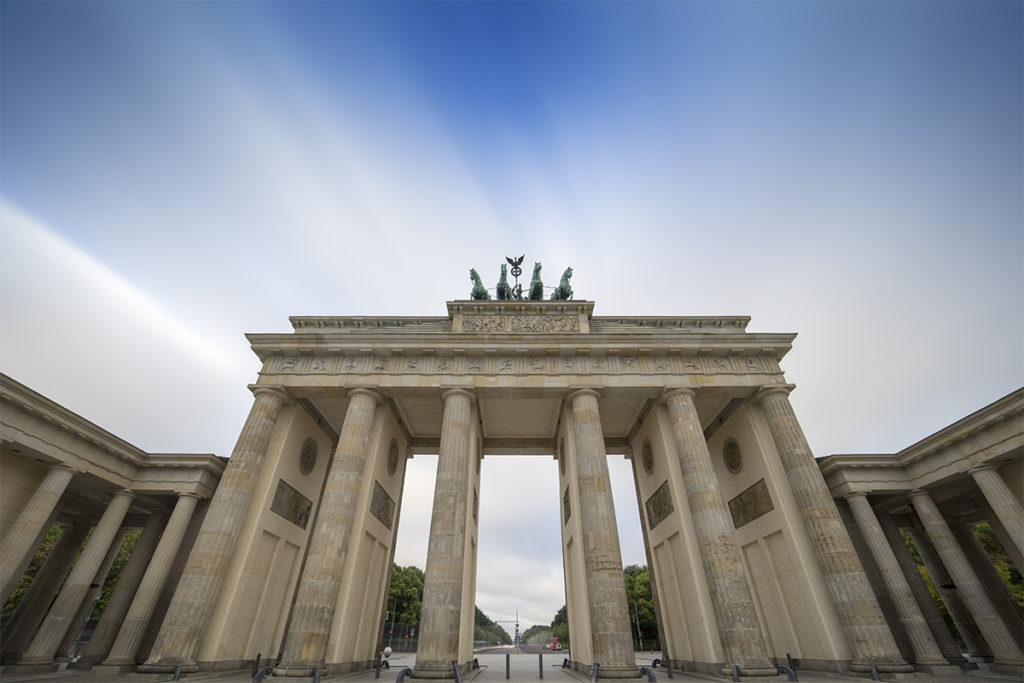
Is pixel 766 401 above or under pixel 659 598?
above

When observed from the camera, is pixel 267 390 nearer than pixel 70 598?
No

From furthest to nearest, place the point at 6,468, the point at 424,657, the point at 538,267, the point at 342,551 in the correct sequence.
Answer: the point at 538,267, the point at 6,468, the point at 342,551, the point at 424,657

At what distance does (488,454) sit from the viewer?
2606cm

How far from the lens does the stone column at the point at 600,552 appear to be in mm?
13516

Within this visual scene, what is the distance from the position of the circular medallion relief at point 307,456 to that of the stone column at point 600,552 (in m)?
12.9

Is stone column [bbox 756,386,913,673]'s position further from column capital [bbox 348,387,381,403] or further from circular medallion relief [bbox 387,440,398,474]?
circular medallion relief [bbox 387,440,398,474]

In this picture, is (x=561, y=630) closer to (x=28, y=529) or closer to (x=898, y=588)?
(x=898, y=588)

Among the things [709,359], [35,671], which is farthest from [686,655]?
[35,671]

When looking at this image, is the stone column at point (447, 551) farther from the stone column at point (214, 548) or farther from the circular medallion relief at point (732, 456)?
the circular medallion relief at point (732, 456)

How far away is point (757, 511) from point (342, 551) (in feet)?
56.6

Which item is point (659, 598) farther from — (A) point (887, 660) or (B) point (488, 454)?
(B) point (488, 454)

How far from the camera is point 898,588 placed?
1606 cm

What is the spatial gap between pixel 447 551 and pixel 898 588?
16.9 m

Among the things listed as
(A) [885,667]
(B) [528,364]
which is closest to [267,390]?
(B) [528,364]
